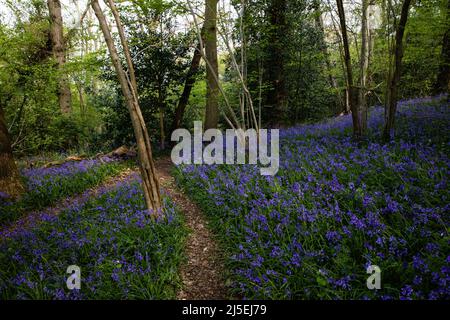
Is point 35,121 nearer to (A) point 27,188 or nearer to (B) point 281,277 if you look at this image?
(A) point 27,188

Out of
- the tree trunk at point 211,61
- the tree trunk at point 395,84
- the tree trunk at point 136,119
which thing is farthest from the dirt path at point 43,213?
the tree trunk at point 395,84

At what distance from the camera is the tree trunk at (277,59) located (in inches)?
512

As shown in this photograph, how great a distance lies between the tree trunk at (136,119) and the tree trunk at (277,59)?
9.14 meters

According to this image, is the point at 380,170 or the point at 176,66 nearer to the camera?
the point at 380,170

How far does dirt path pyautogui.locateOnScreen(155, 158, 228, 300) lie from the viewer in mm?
3953

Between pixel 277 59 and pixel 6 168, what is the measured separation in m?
11.5

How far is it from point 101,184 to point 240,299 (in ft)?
21.4

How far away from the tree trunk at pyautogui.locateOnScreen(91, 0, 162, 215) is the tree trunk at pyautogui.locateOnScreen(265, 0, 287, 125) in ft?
30.0

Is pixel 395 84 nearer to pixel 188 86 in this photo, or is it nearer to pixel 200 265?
pixel 200 265

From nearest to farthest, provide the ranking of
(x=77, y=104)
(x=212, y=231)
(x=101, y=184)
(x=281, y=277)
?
1. (x=281, y=277)
2. (x=212, y=231)
3. (x=101, y=184)
4. (x=77, y=104)

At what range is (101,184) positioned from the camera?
28.5 feet

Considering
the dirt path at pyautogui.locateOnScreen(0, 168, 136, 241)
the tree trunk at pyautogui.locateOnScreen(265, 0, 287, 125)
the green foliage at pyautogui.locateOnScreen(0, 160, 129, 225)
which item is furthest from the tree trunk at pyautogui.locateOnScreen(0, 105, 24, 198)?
the tree trunk at pyautogui.locateOnScreen(265, 0, 287, 125)

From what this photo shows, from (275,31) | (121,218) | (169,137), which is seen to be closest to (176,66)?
(169,137)

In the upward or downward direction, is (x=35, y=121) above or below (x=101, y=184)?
above
